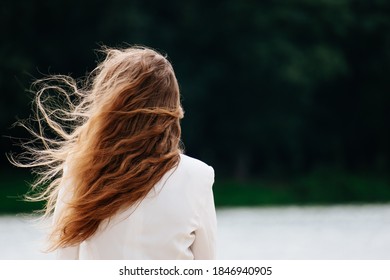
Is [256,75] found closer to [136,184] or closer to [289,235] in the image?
[289,235]

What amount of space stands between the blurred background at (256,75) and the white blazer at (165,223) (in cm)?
2186

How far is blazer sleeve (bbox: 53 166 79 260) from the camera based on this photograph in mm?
2664

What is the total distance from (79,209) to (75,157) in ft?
0.61

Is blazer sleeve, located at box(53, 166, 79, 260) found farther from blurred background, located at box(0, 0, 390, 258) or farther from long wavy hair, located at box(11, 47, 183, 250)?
blurred background, located at box(0, 0, 390, 258)

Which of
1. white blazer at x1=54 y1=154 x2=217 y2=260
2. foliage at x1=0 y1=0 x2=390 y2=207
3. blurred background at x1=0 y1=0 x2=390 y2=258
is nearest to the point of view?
white blazer at x1=54 y1=154 x2=217 y2=260

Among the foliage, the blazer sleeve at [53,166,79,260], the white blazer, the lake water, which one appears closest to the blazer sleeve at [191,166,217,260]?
the white blazer

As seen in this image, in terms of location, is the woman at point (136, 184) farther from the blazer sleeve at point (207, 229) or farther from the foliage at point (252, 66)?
the foliage at point (252, 66)

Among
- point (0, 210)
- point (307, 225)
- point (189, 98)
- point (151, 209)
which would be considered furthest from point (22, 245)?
point (189, 98)

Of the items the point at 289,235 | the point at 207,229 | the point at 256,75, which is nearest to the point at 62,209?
the point at 207,229

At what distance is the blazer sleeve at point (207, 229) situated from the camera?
2635 millimetres

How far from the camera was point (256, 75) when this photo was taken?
30.4 meters

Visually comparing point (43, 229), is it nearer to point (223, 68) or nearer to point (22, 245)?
point (22, 245)

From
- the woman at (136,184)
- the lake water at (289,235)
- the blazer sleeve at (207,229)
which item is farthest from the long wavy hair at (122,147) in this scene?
the lake water at (289,235)

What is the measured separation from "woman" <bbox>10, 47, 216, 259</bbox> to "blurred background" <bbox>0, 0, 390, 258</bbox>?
2183 centimetres
